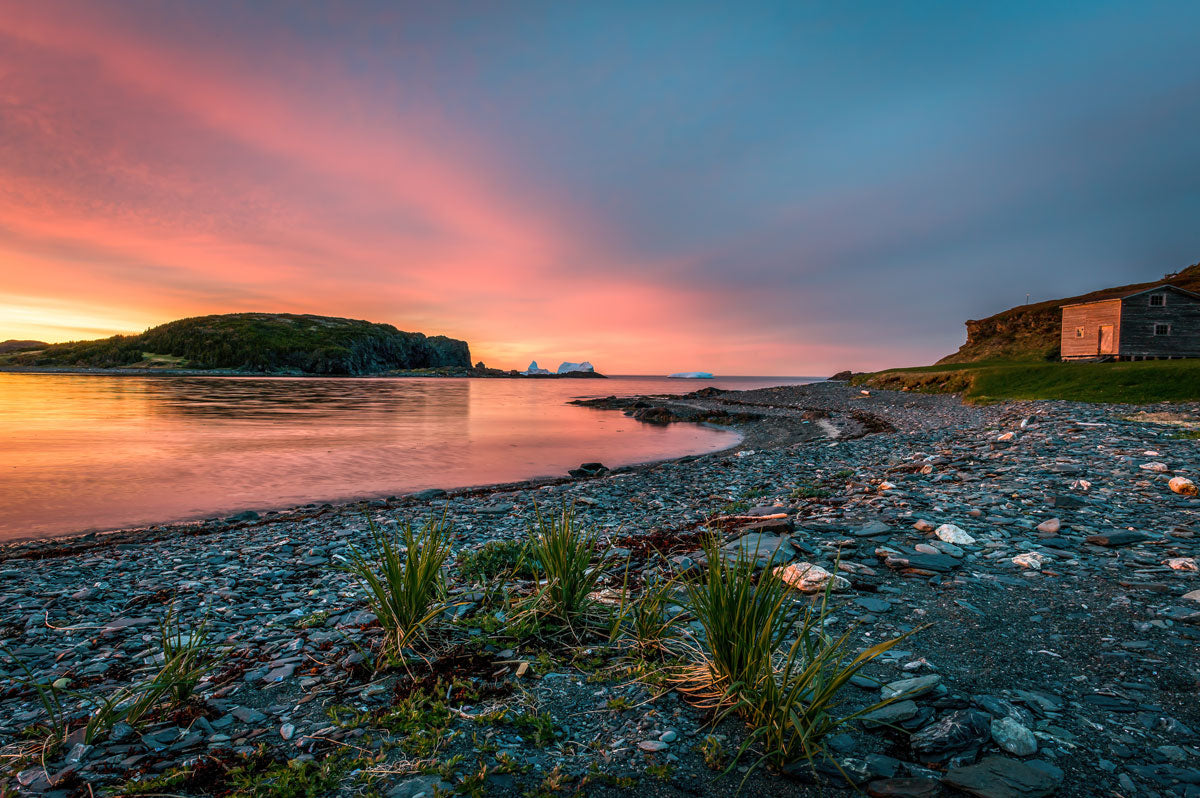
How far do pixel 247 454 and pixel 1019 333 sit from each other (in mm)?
117974

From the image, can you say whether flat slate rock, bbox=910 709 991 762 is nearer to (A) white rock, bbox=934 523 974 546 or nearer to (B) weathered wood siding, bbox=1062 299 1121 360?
(A) white rock, bbox=934 523 974 546

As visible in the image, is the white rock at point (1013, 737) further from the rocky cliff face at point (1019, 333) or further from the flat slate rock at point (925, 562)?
the rocky cliff face at point (1019, 333)

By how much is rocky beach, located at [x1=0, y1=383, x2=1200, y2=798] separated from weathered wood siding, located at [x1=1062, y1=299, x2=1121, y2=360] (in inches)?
1998

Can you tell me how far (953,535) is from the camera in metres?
7.55

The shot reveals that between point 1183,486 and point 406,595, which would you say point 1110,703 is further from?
point 1183,486

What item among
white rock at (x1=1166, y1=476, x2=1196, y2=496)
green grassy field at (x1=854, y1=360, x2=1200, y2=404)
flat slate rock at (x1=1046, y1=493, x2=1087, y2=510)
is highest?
green grassy field at (x1=854, y1=360, x2=1200, y2=404)

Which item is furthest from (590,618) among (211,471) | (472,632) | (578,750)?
(211,471)

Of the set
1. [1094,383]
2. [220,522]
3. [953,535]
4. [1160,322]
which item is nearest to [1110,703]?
[953,535]

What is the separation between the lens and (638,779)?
3.19 meters

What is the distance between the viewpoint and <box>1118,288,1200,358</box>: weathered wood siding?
46.4 m

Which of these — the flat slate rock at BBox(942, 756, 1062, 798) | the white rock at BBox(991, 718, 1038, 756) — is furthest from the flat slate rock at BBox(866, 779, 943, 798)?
the white rock at BBox(991, 718, 1038, 756)

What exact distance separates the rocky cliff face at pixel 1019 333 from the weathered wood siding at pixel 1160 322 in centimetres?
3534

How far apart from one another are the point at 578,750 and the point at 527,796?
573 mm

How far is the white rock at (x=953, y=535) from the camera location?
24.4 ft
